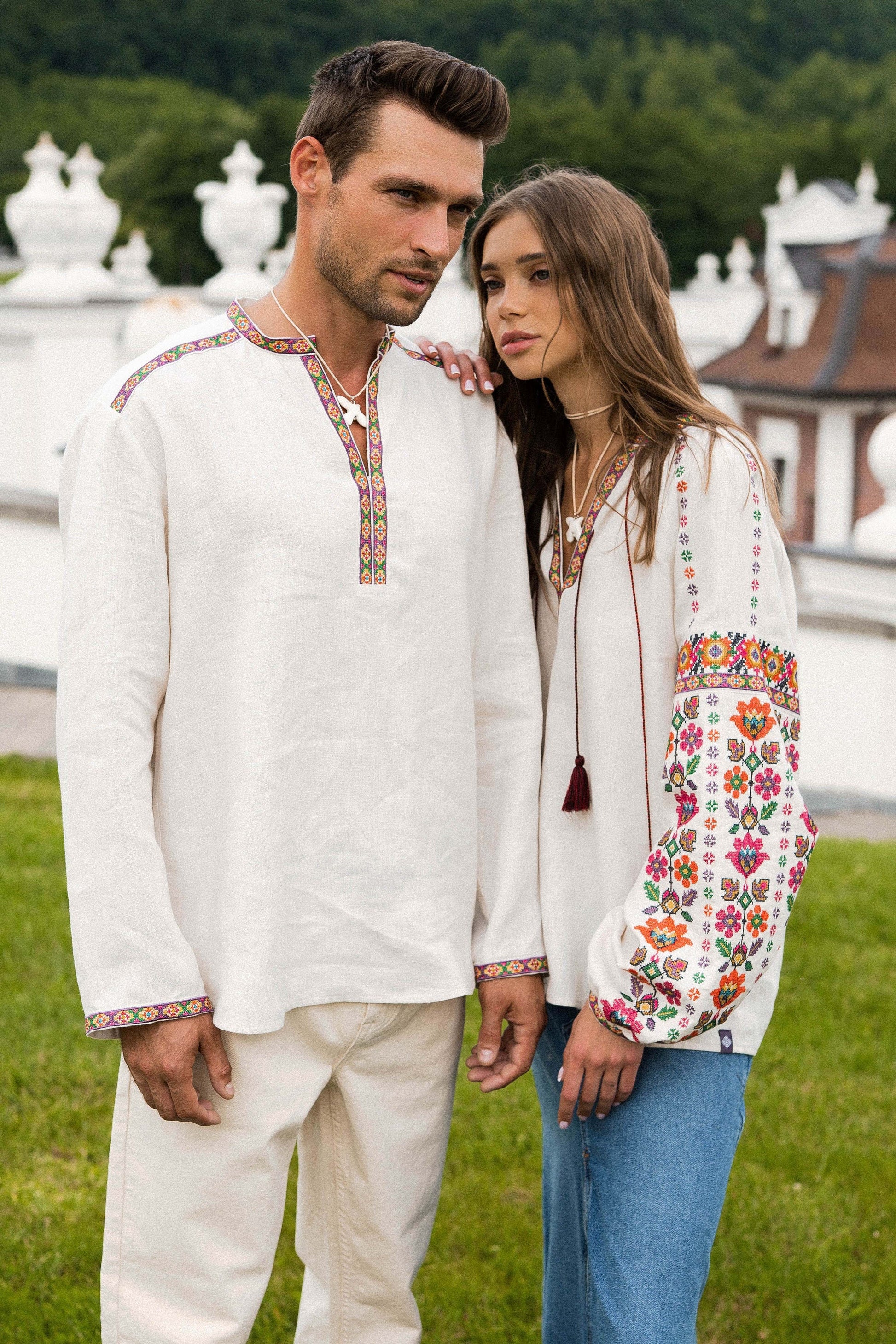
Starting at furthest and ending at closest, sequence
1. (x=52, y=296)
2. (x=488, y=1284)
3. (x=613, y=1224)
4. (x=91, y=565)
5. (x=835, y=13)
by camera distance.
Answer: (x=835, y=13)
(x=52, y=296)
(x=488, y=1284)
(x=613, y=1224)
(x=91, y=565)

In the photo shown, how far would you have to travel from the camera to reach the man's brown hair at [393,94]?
204cm

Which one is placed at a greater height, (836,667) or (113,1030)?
(113,1030)

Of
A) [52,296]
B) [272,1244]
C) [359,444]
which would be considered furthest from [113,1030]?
[52,296]

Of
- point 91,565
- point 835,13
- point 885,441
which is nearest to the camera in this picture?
point 91,565

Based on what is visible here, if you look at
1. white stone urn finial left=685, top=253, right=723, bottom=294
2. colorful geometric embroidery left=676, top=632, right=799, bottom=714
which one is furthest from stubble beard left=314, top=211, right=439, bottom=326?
white stone urn finial left=685, top=253, right=723, bottom=294

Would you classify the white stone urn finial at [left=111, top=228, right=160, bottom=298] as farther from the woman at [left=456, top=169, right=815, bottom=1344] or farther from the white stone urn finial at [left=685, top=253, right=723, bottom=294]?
the white stone urn finial at [left=685, top=253, right=723, bottom=294]

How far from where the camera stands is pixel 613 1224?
2.11 metres

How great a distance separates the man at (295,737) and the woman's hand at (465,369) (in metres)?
0.08

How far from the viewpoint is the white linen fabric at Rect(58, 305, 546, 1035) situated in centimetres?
200

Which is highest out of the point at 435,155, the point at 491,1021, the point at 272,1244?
the point at 435,155

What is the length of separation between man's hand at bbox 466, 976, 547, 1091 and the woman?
0.02 metres

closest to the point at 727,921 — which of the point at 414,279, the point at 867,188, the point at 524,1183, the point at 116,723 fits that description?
the point at 116,723

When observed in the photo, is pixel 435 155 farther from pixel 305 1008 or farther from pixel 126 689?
pixel 305 1008

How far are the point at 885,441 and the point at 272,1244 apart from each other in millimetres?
4980
